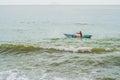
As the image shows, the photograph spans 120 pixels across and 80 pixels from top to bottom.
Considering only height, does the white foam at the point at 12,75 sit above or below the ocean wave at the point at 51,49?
above

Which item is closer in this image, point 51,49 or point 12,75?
point 12,75

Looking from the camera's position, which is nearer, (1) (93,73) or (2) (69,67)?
(1) (93,73)

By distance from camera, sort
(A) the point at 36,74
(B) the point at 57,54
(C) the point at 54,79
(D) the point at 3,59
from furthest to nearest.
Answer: (B) the point at 57,54 → (D) the point at 3,59 → (A) the point at 36,74 → (C) the point at 54,79

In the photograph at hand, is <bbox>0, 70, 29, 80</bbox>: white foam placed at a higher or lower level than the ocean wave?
higher

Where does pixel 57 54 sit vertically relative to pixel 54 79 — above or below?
below

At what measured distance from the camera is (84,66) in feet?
50.3

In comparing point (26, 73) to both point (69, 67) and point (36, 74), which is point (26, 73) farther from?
point (69, 67)

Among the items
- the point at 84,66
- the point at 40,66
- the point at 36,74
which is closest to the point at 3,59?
the point at 40,66

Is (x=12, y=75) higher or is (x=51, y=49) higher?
(x=12, y=75)

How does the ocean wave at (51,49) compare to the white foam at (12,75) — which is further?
the ocean wave at (51,49)

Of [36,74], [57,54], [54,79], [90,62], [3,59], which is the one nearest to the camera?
[54,79]

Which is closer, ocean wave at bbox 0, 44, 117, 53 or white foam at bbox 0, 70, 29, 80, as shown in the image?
white foam at bbox 0, 70, 29, 80

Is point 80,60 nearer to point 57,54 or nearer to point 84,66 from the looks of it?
point 84,66

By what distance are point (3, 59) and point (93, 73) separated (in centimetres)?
727
